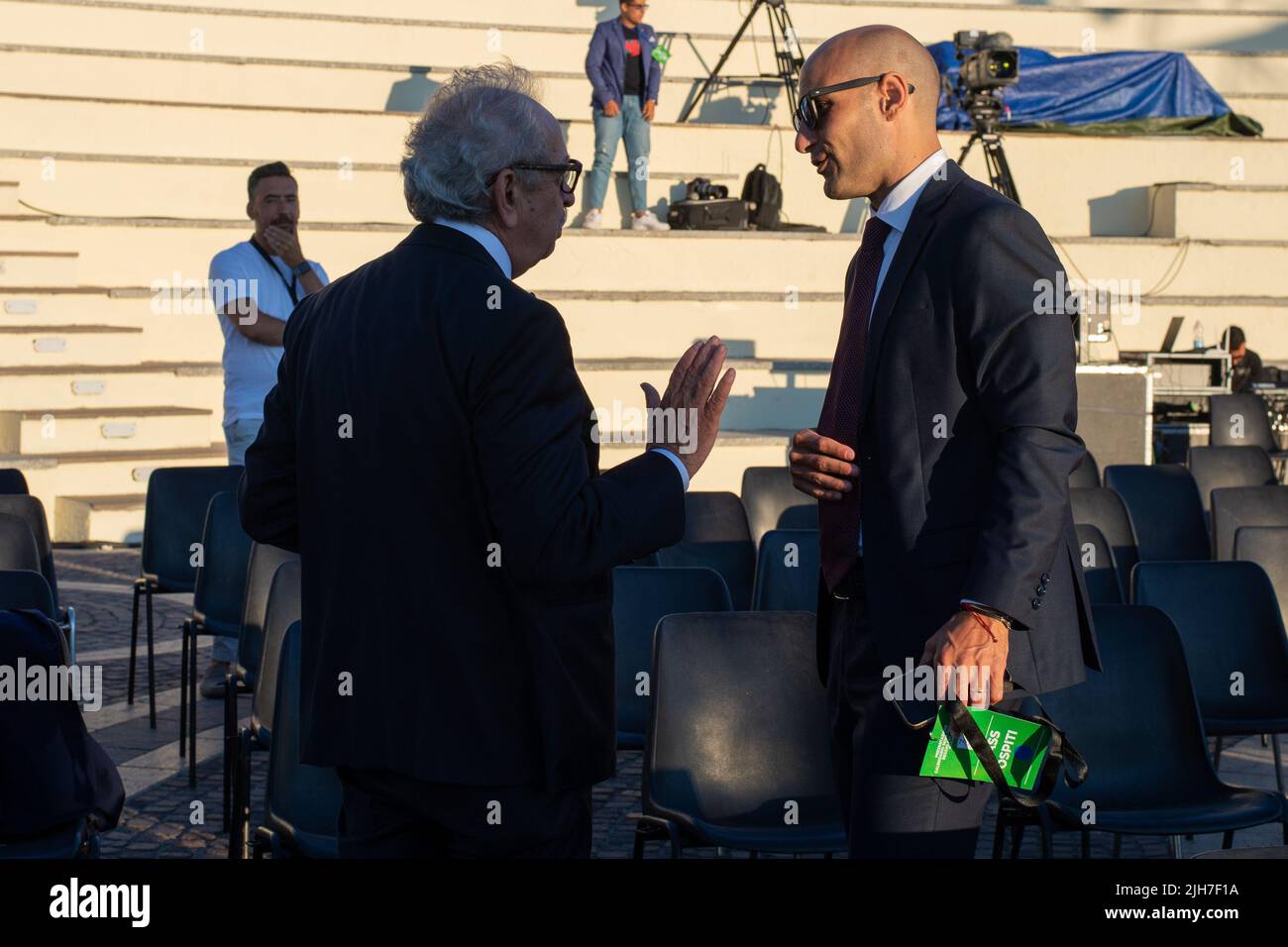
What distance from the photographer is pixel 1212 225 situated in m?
12.7

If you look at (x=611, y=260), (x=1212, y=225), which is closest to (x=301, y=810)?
(x=611, y=260)

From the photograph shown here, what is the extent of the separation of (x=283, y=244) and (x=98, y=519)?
411 centimetres

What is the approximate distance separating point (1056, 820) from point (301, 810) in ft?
5.31

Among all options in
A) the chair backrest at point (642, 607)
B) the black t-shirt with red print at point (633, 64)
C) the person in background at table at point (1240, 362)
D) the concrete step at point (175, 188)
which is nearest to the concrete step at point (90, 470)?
the concrete step at point (175, 188)

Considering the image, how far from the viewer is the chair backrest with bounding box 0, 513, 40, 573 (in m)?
4.81

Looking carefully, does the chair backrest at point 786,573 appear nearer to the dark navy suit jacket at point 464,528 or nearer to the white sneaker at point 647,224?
the dark navy suit jacket at point 464,528

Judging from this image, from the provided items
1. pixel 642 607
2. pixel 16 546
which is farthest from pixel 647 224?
pixel 642 607

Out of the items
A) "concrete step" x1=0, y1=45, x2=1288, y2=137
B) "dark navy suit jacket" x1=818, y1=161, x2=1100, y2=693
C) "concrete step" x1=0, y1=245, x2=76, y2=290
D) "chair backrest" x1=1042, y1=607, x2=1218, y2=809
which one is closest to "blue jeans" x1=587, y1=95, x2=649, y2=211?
"concrete step" x1=0, y1=45, x2=1288, y2=137

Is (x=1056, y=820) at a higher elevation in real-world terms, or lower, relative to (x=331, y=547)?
lower

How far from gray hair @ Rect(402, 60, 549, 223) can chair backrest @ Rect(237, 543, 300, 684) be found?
257cm

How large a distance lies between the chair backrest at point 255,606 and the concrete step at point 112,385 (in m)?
5.80

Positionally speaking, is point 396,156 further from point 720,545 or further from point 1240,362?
point 720,545

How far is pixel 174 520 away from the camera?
19.2 ft
